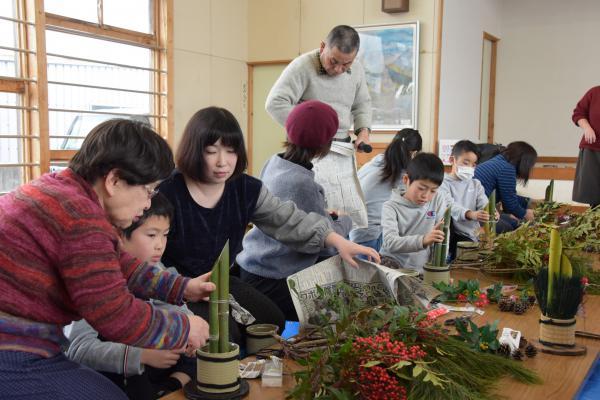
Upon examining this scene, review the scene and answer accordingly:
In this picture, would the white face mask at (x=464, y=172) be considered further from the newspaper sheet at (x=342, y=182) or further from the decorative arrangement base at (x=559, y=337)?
the decorative arrangement base at (x=559, y=337)

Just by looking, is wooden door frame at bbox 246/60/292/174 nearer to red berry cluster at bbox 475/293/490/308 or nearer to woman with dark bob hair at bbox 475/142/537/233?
woman with dark bob hair at bbox 475/142/537/233

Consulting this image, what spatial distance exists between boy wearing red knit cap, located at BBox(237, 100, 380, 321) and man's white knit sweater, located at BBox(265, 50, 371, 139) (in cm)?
94

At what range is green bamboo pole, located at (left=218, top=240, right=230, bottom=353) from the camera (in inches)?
50.5

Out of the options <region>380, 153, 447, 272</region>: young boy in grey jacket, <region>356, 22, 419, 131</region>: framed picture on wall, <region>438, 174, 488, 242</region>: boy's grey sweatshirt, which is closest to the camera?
<region>380, 153, 447, 272</region>: young boy in grey jacket

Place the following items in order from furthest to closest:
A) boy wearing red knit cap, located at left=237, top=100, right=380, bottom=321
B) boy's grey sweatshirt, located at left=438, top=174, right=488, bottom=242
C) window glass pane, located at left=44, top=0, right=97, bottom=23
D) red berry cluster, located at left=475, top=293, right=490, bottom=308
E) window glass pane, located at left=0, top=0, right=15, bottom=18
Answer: window glass pane, located at left=44, top=0, right=97, bottom=23 < window glass pane, located at left=0, top=0, right=15, bottom=18 < boy's grey sweatshirt, located at left=438, top=174, right=488, bottom=242 < boy wearing red knit cap, located at left=237, top=100, right=380, bottom=321 < red berry cluster, located at left=475, top=293, right=490, bottom=308

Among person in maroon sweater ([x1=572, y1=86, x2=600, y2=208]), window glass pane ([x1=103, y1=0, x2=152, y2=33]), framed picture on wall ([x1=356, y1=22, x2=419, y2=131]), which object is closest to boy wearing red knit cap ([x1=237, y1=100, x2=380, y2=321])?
person in maroon sweater ([x1=572, y1=86, x2=600, y2=208])

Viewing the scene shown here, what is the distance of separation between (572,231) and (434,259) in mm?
1194

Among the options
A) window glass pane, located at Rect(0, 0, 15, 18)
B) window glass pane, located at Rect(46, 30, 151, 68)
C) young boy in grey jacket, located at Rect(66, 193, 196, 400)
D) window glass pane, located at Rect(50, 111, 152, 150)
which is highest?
window glass pane, located at Rect(0, 0, 15, 18)

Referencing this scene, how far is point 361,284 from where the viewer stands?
1.77m

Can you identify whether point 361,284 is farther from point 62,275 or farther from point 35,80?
point 35,80

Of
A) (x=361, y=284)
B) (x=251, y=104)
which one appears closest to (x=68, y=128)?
(x=251, y=104)

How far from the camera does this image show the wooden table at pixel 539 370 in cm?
129

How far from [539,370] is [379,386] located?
1.74ft

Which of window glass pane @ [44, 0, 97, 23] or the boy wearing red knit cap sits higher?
window glass pane @ [44, 0, 97, 23]
